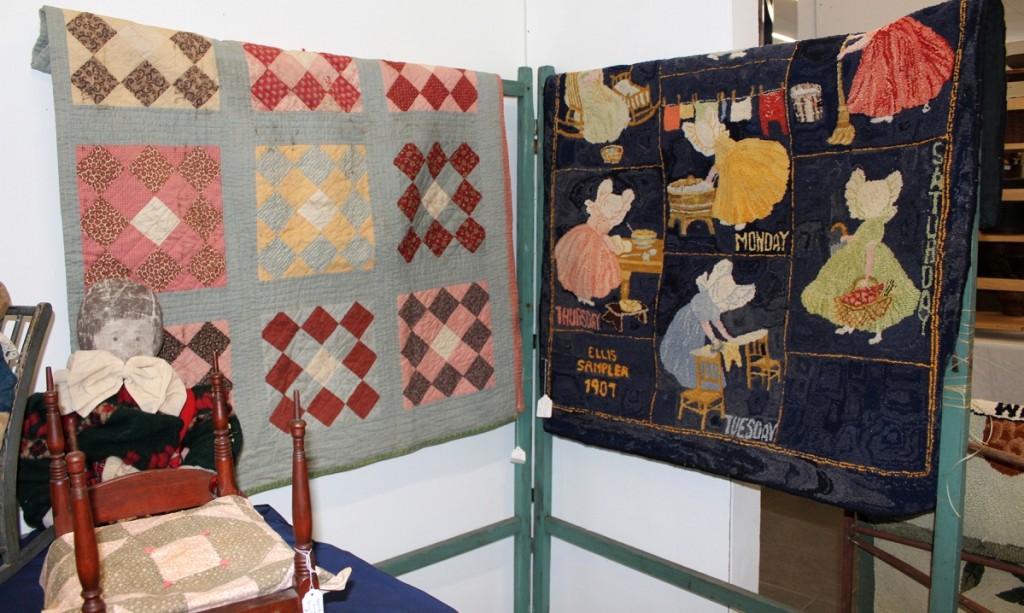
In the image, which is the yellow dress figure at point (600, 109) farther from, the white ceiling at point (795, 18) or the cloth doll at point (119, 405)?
the white ceiling at point (795, 18)

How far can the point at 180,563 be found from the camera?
121cm

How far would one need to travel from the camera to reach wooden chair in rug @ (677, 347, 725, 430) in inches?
80.9

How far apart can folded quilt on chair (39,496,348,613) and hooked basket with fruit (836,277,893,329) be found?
1.19m

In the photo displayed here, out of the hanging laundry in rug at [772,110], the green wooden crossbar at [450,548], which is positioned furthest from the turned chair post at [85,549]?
the hanging laundry in rug at [772,110]

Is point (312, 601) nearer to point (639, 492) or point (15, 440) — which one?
point (15, 440)

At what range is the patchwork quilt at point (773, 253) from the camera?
1.67 meters

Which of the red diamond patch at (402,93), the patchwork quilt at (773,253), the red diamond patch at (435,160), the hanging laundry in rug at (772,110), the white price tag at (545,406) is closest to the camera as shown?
the patchwork quilt at (773,253)

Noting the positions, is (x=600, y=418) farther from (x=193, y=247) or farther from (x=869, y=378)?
(x=193, y=247)

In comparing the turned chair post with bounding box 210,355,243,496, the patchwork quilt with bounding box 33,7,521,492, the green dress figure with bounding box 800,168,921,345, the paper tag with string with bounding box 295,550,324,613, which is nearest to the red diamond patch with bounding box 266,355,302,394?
the patchwork quilt with bounding box 33,7,521,492

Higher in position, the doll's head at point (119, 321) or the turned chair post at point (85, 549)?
the doll's head at point (119, 321)

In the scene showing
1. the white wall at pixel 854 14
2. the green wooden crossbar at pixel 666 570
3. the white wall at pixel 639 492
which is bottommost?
the green wooden crossbar at pixel 666 570

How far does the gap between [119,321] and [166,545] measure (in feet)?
1.68

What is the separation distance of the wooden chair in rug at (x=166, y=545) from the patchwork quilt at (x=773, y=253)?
3.80ft

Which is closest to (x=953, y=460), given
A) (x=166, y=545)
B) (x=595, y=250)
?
(x=595, y=250)
